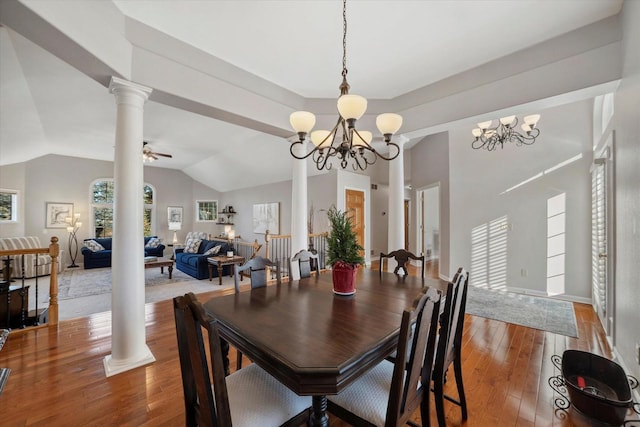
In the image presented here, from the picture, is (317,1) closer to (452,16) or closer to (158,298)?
(452,16)

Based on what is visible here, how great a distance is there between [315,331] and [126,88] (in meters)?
2.49

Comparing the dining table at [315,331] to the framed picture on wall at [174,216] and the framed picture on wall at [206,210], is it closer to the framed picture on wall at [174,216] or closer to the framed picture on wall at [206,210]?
the framed picture on wall at [174,216]

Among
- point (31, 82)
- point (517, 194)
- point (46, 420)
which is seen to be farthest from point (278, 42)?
point (517, 194)

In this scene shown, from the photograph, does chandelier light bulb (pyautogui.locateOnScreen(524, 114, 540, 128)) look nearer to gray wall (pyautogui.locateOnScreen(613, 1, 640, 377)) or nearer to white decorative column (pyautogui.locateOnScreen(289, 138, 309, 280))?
gray wall (pyautogui.locateOnScreen(613, 1, 640, 377))

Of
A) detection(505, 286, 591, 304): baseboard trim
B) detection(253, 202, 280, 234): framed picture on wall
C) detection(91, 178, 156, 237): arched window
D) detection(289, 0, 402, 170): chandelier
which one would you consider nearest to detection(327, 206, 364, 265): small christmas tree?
detection(289, 0, 402, 170): chandelier

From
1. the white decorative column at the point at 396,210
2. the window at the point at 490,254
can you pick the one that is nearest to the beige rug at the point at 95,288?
the white decorative column at the point at 396,210

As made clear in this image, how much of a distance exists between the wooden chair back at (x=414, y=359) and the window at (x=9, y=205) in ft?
30.9

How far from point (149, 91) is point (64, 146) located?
20.5 ft

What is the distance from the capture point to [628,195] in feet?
6.62

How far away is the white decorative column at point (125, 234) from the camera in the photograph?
2.25 meters

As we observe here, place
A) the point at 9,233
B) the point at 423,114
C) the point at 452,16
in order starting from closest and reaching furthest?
the point at 452,16, the point at 423,114, the point at 9,233

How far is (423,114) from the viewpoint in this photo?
329cm

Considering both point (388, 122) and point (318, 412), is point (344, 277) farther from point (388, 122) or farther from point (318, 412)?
point (388, 122)

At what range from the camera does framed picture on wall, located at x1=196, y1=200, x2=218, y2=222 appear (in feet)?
33.0
